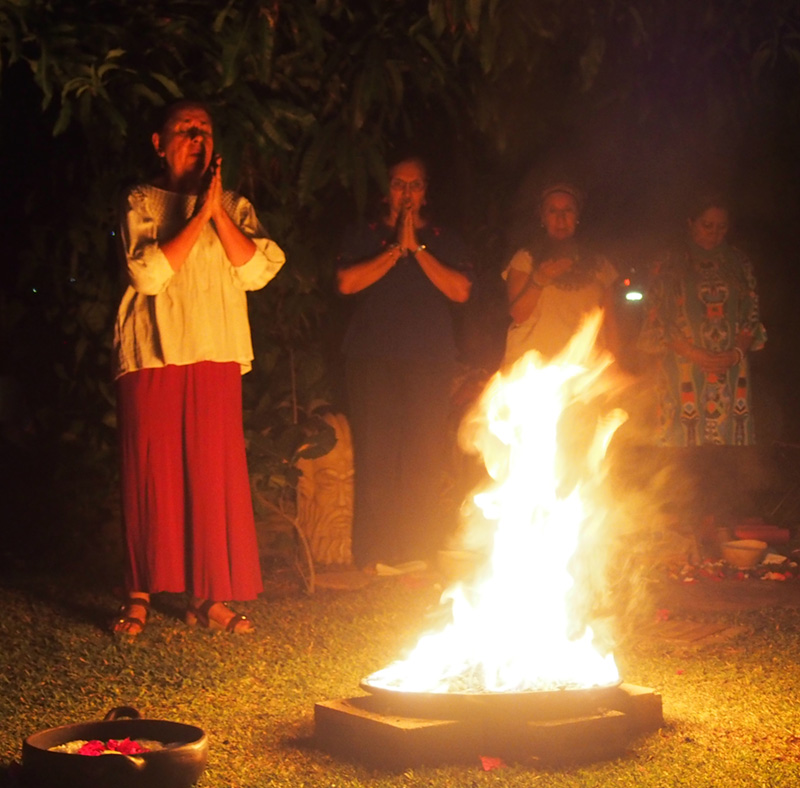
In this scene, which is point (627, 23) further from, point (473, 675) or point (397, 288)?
point (473, 675)

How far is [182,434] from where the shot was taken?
5.49m

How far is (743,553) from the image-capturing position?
707 centimetres

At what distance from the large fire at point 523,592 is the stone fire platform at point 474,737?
11cm

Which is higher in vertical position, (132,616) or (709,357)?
(709,357)

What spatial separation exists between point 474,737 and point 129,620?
7.15ft

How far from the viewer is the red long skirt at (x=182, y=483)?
5.45m

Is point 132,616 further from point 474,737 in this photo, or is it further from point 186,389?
point 474,737

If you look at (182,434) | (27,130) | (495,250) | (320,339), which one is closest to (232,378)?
(182,434)

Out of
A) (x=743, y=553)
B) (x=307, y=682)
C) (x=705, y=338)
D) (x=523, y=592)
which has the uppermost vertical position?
(x=705, y=338)

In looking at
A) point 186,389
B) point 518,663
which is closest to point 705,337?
point 186,389

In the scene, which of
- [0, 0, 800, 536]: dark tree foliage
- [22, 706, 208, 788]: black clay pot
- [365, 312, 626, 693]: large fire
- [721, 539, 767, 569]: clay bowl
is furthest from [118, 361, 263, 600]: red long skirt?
[721, 539, 767, 569]: clay bowl

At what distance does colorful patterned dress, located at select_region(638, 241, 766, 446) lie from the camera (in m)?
7.34

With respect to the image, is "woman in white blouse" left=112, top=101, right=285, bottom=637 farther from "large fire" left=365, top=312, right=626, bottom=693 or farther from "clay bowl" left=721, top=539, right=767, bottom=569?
"clay bowl" left=721, top=539, right=767, bottom=569

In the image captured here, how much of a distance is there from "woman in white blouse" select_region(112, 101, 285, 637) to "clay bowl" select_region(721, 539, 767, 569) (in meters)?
2.78
